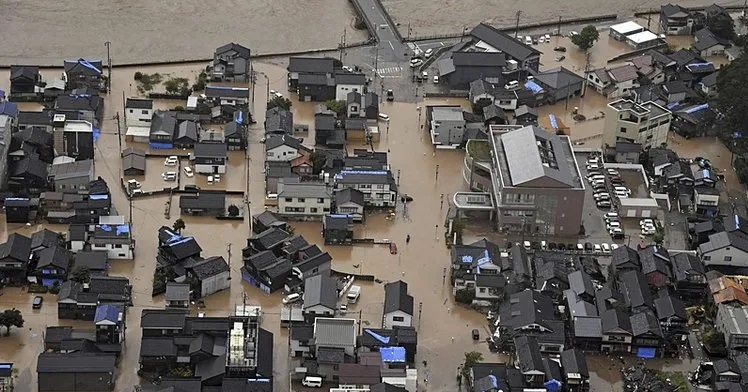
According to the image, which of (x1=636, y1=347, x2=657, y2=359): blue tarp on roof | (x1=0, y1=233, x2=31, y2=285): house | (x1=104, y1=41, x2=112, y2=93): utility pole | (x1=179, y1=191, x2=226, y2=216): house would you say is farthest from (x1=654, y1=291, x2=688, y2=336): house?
(x1=104, y1=41, x2=112, y2=93): utility pole

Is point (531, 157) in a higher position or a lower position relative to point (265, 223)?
higher

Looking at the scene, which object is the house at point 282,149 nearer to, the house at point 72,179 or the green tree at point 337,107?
the green tree at point 337,107

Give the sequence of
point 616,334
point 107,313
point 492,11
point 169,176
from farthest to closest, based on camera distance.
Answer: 1. point 492,11
2. point 169,176
3. point 616,334
4. point 107,313

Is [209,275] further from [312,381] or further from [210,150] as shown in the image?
[210,150]

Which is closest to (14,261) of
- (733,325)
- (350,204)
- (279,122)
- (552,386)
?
(350,204)

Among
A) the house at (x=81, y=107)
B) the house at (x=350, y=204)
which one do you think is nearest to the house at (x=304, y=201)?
the house at (x=350, y=204)

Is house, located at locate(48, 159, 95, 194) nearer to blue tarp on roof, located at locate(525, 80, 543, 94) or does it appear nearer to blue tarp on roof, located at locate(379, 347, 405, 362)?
blue tarp on roof, located at locate(379, 347, 405, 362)

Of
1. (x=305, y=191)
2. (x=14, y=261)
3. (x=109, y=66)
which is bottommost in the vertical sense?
(x=14, y=261)

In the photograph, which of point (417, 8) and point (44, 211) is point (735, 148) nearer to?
point (417, 8)
